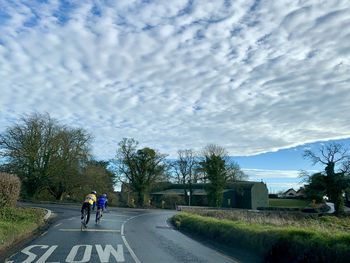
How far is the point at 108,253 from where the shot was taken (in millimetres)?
13102

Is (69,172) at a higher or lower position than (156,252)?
higher

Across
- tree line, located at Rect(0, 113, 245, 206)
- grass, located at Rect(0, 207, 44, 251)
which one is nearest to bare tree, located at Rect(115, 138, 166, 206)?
tree line, located at Rect(0, 113, 245, 206)

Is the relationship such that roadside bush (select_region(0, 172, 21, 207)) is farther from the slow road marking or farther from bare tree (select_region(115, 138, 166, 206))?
bare tree (select_region(115, 138, 166, 206))

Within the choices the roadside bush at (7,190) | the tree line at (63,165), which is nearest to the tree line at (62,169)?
the tree line at (63,165)

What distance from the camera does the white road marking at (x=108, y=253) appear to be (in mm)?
12016

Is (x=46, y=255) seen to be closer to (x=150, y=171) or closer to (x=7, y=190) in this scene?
(x=7, y=190)

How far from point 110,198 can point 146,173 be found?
1039 cm

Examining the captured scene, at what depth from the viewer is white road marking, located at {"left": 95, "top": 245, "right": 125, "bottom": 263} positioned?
39.4 ft

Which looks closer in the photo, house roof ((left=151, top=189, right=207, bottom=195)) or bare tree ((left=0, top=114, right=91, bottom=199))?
bare tree ((left=0, top=114, right=91, bottom=199))

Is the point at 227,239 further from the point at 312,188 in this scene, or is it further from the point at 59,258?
the point at 312,188

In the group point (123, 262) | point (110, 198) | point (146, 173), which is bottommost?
point (123, 262)

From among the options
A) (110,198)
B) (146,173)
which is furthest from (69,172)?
→ (146,173)

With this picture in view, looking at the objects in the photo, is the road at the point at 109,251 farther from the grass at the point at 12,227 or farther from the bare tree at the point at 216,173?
the bare tree at the point at 216,173

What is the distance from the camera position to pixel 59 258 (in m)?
12.0
